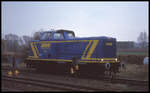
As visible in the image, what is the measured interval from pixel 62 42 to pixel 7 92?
5.79 m

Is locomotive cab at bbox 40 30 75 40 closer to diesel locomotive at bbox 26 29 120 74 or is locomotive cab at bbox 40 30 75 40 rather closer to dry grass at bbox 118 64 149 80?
diesel locomotive at bbox 26 29 120 74

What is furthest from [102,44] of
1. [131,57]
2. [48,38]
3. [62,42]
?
[131,57]

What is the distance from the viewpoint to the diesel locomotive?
34.6ft

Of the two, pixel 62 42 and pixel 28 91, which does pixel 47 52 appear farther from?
pixel 28 91

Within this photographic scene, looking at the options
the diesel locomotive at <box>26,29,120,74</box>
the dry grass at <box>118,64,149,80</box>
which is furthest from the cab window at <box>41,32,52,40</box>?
the dry grass at <box>118,64,149,80</box>

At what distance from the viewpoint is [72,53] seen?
1170cm

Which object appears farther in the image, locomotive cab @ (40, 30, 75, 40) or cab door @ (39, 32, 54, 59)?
cab door @ (39, 32, 54, 59)

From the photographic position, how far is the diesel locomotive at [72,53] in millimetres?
10531

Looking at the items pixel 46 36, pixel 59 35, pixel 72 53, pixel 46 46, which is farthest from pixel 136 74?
pixel 46 36

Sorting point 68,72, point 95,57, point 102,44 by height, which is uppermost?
point 102,44

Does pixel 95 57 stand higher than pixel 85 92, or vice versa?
pixel 95 57

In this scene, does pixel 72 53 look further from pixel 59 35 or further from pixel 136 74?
pixel 136 74

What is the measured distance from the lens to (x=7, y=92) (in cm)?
692

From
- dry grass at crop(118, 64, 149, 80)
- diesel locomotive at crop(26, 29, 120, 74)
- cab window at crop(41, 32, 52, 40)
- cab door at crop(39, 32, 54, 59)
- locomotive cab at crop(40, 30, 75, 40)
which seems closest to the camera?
diesel locomotive at crop(26, 29, 120, 74)
